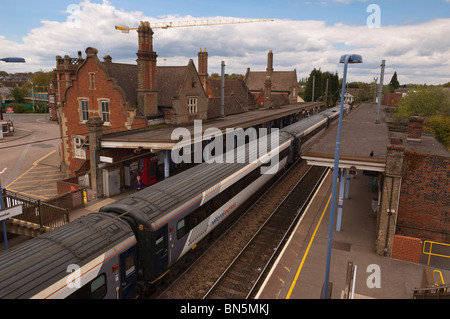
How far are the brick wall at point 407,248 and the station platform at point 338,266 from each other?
276 mm

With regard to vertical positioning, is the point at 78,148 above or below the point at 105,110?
below

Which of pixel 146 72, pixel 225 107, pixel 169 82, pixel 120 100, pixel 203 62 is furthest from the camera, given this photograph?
pixel 203 62

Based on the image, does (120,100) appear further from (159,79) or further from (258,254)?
(258,254)

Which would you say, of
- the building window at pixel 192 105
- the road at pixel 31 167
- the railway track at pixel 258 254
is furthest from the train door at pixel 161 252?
the building window at pixel 192 105

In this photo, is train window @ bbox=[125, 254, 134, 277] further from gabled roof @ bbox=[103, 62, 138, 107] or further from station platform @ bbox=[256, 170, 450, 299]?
gabled roof @ bbox=[103, 62, 138, 107]

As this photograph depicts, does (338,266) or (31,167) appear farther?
(31,167)

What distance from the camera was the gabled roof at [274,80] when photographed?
256 ft

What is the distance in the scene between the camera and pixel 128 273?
1022 cm

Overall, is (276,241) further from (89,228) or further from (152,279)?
(89,228)

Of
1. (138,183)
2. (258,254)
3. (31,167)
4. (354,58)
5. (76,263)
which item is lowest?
(31,167)

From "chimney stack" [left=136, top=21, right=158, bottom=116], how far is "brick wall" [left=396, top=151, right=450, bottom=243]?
19.2 metres

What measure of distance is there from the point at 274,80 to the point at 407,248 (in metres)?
70.1

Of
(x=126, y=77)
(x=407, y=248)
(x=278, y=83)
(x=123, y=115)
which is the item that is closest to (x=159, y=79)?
(x=126, y=77)

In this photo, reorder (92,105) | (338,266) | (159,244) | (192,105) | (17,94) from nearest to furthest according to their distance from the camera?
(159,244) < (338,266) < (92,105) < (192,105) < (17,94)
